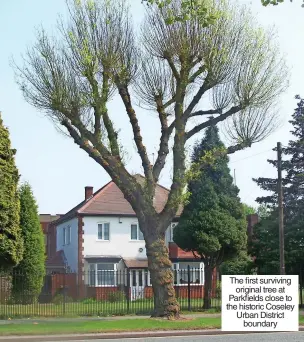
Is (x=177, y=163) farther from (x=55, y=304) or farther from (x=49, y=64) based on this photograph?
(x=55, y=304)

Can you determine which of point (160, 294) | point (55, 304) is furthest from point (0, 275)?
point (160, 294)

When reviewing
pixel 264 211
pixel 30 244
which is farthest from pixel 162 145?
pixel 264 211

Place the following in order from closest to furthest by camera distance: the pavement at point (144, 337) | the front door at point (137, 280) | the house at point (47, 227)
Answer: the pavement at point (144, 337) < the front door at point (137, 280) < the house at point (47, 227)

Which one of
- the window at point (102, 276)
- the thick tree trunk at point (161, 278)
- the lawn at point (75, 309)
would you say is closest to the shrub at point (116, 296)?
the lawn at point (75, 309)

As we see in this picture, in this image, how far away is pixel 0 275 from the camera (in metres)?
30.0

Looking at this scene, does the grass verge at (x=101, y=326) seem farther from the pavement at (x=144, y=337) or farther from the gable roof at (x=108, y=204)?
the gable roof at (x=108, y=204)

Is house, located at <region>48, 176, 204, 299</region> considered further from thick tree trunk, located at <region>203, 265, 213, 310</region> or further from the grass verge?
the grass verge

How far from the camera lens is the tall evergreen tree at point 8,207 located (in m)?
28.2

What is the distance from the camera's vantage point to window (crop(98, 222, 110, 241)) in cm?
4959

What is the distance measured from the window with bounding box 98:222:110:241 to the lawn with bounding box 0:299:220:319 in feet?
56.5

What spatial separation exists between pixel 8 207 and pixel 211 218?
9679mm

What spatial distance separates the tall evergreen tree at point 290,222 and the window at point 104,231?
15963 mm

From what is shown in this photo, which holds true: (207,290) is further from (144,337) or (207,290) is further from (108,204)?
(108,204)
